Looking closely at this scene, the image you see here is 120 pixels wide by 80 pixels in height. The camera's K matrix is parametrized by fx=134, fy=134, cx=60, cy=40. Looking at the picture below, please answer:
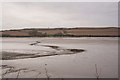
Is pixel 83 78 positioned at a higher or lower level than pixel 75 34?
lower

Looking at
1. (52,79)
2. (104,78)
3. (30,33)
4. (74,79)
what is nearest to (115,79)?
(104,78)

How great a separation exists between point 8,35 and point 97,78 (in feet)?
164

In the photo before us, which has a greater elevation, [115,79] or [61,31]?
[61,31]

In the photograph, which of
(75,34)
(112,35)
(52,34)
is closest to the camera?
(112,35)

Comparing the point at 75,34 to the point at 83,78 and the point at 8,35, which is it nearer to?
the point at 8,35

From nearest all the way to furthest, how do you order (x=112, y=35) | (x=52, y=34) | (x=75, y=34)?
1. (x=112, y=35)
2. (x=75, y=34)
3. (x=52, y=34)

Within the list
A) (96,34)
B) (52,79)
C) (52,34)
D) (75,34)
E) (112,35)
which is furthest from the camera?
(52,34)

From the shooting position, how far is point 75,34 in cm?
4547

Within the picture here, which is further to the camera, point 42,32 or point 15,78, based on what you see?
point 42,32

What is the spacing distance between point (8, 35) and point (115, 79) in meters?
50.3

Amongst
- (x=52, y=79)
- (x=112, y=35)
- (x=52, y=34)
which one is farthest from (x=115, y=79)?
(x=52, y=34)

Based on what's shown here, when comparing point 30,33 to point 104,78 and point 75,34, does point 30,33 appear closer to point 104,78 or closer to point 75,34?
point 75,34

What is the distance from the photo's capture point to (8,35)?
5050 cm

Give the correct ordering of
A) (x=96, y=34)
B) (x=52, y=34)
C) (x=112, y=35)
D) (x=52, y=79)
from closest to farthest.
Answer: (x=52, y=79) → (x=112, y=35) → (x=96, y=34) → (x=52, y=34)
